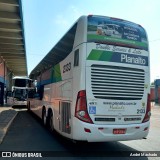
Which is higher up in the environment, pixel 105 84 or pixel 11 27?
pixel 11 27

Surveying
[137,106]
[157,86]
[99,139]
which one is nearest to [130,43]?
[137,106]

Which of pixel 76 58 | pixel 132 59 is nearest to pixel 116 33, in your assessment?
pixel 132 59

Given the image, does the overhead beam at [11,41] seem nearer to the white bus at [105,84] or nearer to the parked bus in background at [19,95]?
the parked bus in background at [19,95]

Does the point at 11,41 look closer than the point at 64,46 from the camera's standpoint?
No

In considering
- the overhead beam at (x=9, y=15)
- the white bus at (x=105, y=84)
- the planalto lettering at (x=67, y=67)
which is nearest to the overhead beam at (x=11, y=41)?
the overhead beam at (x=9, y=15)

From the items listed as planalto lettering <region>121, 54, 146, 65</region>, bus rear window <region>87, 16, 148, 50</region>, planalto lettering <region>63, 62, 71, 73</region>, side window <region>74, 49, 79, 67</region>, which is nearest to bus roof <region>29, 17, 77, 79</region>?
planalto lettering <region>63, 62, 71, 73</region>

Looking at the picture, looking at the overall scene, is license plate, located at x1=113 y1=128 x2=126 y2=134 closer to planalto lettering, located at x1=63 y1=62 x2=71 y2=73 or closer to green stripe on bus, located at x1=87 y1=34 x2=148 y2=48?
planalto lettering, located at x1=63 y1=62 x2=71 y2=73

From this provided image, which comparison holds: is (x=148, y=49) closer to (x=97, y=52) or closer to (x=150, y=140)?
(x=97, y=52)

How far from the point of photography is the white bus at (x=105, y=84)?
21.8 feet

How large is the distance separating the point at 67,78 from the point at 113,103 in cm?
170

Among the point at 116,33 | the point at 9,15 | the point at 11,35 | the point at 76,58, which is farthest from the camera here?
the point at 11,35

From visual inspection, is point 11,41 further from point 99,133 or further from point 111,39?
point 99,133

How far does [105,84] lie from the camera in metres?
6.90

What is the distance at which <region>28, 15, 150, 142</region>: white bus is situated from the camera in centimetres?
664
